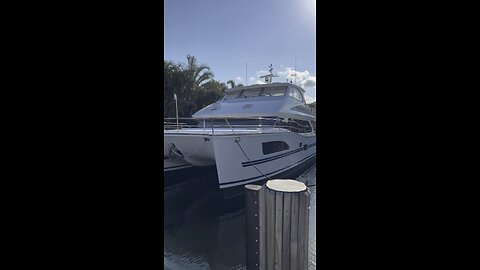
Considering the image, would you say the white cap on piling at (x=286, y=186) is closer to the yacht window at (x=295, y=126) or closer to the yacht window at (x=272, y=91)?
the yacht window at (x=295, y=126)

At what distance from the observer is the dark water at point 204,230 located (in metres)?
4.26

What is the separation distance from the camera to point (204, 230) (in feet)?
17.8

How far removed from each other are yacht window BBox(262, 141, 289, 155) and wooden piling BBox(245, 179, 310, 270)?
5344 millimetres

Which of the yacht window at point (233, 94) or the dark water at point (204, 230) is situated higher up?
the yacht window at point (233, 94)

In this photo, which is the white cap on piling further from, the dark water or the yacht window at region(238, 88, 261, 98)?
the yacht window at region(238, 88, 261, 98)

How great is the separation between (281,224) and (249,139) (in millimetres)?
4896

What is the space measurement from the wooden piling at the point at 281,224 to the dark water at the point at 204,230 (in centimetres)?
109

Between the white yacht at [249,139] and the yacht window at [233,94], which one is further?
the yacht window at [233,94]

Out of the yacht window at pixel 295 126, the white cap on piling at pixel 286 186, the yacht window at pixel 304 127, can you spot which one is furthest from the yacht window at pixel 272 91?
the white cap on piling at pixel 286 186
